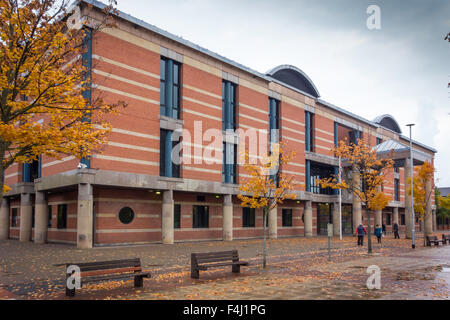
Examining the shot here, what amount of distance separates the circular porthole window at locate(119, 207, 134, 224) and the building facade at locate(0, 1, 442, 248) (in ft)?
0.22

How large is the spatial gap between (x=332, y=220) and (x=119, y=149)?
32.1m

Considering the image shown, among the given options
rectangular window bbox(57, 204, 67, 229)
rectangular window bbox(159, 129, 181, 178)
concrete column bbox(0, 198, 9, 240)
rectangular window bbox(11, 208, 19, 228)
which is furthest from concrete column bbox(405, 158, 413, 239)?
concrete column bbox(0, 198, 9, 240)

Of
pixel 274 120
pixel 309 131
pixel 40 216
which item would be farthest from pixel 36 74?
pixel 309 131

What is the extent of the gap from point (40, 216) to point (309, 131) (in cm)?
2859

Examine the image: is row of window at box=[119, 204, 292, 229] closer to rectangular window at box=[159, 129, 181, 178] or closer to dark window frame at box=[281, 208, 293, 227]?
dark window frame at box=[281, 208, 293, 227]

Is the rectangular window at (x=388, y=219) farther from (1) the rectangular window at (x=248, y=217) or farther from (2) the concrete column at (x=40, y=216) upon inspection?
(2) the concrete column at (x=40, y=216)

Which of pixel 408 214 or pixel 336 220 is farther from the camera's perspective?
pixel 336 220

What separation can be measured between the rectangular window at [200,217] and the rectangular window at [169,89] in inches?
304

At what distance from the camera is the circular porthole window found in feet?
90.5

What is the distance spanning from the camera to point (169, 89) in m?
30.1

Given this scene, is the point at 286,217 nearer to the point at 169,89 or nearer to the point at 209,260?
the point at 169,89

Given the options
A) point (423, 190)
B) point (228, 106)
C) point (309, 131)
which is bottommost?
point (423, 190)
